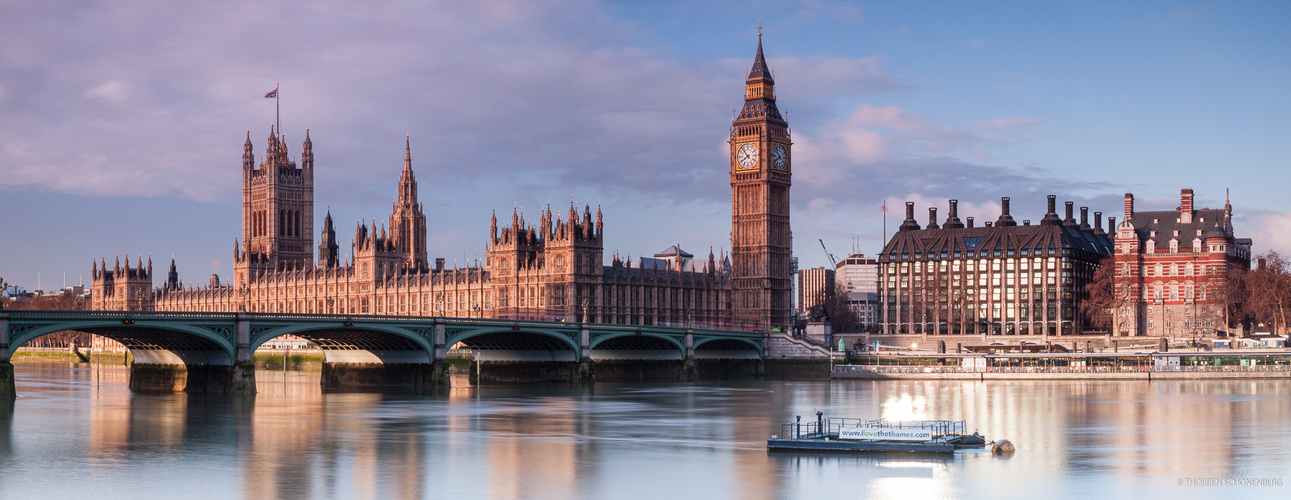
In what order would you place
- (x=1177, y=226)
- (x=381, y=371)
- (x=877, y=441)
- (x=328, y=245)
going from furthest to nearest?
(x=328, y=245)
(x=1177, y=226)
(x=381, y=371)
(x=877, y=441)

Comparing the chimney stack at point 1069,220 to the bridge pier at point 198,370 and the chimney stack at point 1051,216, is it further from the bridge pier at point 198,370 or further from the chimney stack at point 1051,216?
the bridge pier at point 198,370

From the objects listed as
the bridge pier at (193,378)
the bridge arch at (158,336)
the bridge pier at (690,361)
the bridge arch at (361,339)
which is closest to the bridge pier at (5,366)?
the bridge arch at (158,336)

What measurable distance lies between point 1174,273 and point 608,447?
10342cm

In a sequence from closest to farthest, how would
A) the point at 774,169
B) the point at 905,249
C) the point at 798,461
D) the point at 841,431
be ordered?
the point at 798,461, the point at 841,431, the point at 774,169, the point at 905,249

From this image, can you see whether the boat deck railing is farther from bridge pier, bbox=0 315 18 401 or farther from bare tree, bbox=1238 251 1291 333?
bare tree, bbox=1238 251 1291 333

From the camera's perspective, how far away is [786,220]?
493 feet

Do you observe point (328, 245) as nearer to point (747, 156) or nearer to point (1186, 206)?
point (747, 156)

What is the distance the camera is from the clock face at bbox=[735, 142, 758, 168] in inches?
5812

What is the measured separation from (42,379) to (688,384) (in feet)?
168

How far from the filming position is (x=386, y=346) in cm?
9381

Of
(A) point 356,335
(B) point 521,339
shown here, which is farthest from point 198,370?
(B) point 521,339

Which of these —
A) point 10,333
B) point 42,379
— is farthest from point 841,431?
point 42,379

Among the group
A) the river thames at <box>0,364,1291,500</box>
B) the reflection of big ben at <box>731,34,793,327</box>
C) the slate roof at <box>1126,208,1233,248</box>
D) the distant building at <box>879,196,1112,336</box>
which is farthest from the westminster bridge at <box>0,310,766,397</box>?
the slate roof at <box>1126,208,1233,248</box>

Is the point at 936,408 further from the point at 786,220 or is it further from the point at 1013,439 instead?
the point at 786,220
